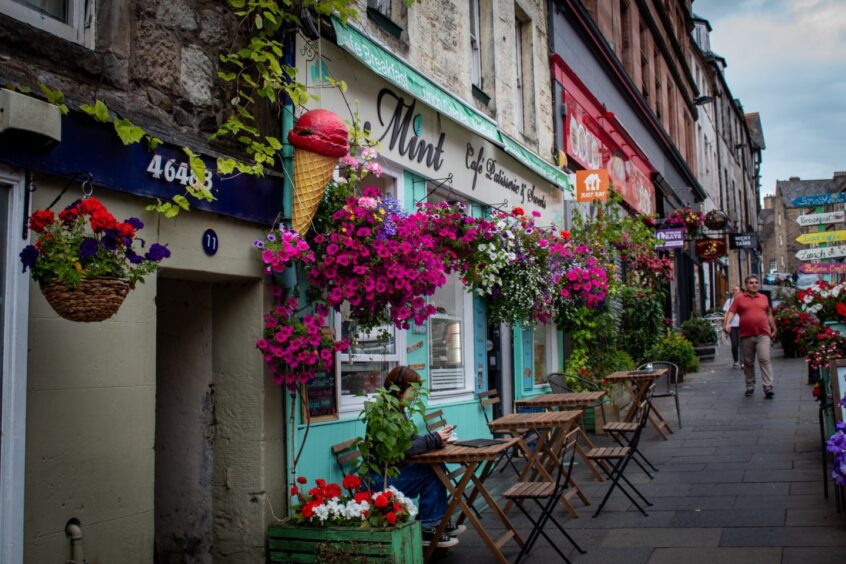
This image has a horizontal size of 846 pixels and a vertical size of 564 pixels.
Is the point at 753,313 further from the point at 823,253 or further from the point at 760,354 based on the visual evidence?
the point at 823,253

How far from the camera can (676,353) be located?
16.6m

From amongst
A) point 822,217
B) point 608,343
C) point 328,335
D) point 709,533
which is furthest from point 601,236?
point 328,335

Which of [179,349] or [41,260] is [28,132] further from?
[179,349]

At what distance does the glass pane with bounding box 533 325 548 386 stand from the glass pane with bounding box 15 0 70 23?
8384 millimetres

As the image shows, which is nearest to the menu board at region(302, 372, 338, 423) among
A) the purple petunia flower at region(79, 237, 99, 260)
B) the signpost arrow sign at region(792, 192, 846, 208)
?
the purple petunia flower at region(79, 237, 99, 260)

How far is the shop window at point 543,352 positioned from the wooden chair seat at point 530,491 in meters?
5.84

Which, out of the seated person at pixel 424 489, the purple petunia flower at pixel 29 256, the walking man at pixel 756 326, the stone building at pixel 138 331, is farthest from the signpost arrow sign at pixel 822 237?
the purple petunia flower at pixel 29 256

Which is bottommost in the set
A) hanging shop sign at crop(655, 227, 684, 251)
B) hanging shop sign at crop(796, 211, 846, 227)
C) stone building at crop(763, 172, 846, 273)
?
hanging shop sign at crop(796, 211, 846, 227)

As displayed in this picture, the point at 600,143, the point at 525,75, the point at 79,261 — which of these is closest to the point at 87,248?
the point at 79,261

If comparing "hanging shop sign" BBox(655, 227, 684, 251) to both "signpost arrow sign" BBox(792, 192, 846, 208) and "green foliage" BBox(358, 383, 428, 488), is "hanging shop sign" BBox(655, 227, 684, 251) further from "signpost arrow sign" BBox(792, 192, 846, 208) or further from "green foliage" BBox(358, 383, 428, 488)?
"green foliage" BBox(358, 383, 428, 488)

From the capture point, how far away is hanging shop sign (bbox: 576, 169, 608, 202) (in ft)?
42.9

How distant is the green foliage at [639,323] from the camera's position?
1461 centimetres

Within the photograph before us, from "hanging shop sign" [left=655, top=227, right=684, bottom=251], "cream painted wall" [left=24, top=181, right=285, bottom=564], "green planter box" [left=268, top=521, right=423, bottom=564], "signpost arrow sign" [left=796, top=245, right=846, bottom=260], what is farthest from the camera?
"hanging shop sign" [left=655, top=227, right=684, bottom=251]

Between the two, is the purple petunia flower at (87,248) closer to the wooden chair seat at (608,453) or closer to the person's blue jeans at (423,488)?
→ the person's blue jeans at (423,488)
